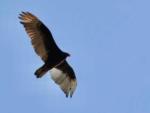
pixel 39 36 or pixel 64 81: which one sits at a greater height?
pixel 39 36

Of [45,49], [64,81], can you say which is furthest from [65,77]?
[45,49]

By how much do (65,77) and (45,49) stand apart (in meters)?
1.78

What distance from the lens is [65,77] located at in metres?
44.0

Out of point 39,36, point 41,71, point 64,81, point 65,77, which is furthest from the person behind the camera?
point 65,77

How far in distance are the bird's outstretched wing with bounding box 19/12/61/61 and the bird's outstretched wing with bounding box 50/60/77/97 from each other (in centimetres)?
119

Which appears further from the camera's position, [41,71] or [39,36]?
[39,36]

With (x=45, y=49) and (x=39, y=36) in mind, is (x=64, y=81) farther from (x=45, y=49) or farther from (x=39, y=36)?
(x=39, y=36)

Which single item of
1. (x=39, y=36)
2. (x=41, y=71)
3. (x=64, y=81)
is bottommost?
(x=41, y=71)

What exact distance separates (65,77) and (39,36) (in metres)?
2.28

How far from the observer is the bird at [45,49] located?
41969 millimetres

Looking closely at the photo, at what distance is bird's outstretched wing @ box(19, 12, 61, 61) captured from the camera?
4203 cm

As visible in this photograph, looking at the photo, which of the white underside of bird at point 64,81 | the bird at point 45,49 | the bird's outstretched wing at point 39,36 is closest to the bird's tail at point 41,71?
the bird at point 45,49

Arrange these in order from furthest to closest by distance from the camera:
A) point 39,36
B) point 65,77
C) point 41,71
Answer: point 65,77
point 39,36
point 41,71

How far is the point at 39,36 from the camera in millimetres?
42594
